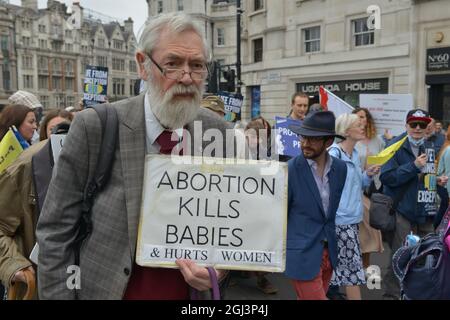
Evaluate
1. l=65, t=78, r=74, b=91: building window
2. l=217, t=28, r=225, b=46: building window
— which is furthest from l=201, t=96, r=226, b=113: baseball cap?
l=65, t=78, r=74, b=91: building window

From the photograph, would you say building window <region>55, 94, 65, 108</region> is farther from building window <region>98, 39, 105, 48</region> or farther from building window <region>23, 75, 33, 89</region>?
building window <region>98, 39, 105, 48</region>

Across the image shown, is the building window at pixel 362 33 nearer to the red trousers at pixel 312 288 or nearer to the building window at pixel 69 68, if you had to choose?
the red trousers at pixel 312 288

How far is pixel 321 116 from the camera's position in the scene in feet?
12.7

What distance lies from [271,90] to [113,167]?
81.6 feet

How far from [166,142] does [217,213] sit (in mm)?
397

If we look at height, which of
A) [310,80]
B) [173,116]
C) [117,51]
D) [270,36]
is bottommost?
[173,116]

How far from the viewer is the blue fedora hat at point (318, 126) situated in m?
3.84

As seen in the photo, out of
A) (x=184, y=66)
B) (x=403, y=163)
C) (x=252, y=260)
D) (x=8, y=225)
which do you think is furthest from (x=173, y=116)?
(x=403, y=163)

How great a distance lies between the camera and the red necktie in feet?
6.63

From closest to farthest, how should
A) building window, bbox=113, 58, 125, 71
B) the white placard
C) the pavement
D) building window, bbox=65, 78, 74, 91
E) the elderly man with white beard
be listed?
the elderly man with white beard → the pavement → the white placard → building window, bbox=65, 78, 74, 91 → building window, bbox=113, 58, 125, 71

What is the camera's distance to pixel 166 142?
2027 millimetres

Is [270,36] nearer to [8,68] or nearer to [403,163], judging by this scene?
[403,163]

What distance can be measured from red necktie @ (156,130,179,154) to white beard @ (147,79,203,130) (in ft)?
Answer: 0.12

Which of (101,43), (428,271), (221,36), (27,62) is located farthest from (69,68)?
(428,271)
